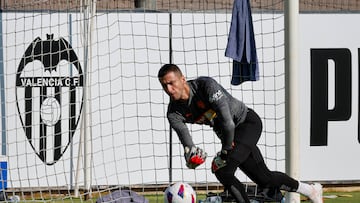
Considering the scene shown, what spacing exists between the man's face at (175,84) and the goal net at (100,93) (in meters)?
4.56

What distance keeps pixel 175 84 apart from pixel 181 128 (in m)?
0.52

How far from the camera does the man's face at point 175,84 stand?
10.4 metres

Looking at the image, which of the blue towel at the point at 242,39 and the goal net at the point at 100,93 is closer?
the blue towel at the point at 242,39

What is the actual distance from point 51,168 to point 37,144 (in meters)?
0.37

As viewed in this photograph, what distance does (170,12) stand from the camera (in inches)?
601

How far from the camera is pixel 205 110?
35.1 ft

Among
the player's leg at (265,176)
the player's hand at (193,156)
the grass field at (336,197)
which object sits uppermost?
A: the player's hand at (193,156)

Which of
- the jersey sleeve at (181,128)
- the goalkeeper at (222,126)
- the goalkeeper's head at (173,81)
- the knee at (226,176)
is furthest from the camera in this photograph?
the knee at (226,176)

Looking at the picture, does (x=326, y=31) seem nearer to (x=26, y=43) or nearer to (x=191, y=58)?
(x=191, y=58)

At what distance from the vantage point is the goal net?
49.3 ft

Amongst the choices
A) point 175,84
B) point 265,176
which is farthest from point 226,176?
point 175,84

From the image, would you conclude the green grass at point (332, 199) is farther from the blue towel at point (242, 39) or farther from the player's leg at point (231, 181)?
the player's leg at point (231, 181)

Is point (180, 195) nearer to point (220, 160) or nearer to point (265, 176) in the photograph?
point (220, 160)

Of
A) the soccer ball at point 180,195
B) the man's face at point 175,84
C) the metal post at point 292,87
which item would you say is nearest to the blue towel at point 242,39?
the metal post at point 292,87
